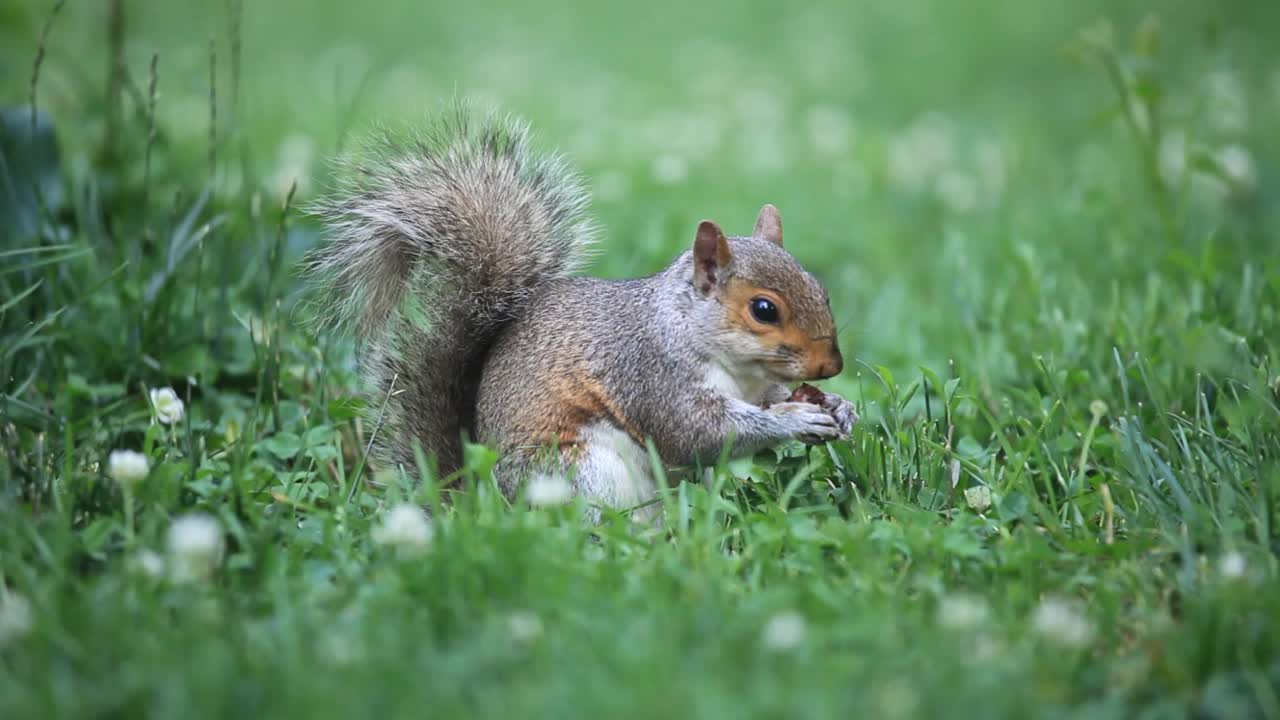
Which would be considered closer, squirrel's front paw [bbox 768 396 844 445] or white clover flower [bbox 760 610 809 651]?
white clover flower [bbox 760 610 809 651]

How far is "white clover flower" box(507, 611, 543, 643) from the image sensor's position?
1.66m

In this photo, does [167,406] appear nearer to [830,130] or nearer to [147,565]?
[147,565]

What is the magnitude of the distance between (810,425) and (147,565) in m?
1.20

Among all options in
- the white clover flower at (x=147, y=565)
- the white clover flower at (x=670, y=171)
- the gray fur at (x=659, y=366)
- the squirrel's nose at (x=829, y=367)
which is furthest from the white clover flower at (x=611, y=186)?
the white clover flower at (x=147, y=565)

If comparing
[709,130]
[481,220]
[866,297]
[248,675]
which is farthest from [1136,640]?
[709,130]

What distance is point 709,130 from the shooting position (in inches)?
237

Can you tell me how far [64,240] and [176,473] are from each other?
1.33 m

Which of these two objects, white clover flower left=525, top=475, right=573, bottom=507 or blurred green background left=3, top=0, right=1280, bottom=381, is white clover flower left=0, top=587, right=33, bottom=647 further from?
blurred green background left=3, top=0, right=1280, bottom=381

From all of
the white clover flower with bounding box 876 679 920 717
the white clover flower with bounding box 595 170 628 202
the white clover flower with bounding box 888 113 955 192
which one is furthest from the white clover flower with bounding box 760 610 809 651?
the white clover flower with bounding box 888 113 955 192

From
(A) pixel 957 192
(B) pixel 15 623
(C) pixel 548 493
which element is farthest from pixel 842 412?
(A) pixel 957 192

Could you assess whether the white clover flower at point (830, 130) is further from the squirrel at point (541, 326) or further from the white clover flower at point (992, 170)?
the squirrel at point (541, 326)

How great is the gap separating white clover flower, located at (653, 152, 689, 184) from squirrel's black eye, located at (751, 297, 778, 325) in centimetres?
252

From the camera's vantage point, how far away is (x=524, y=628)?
1.68m

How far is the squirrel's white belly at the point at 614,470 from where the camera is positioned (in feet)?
7.95
